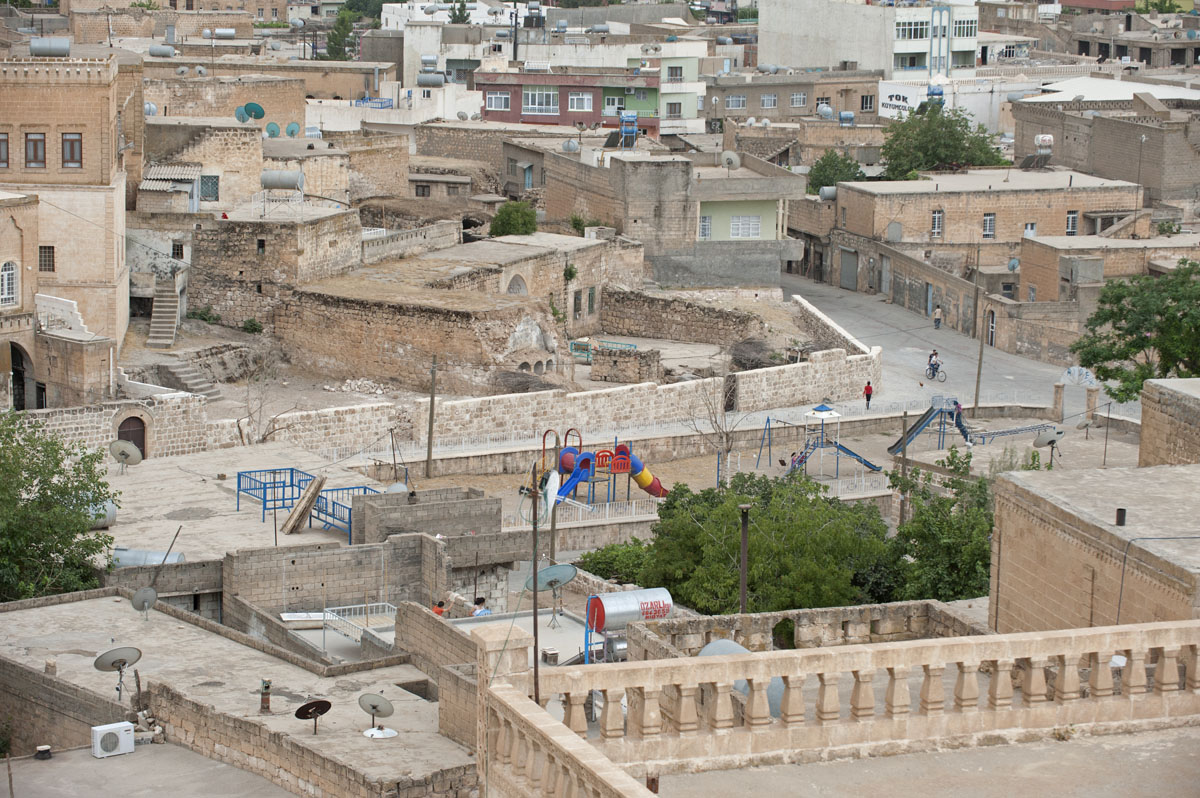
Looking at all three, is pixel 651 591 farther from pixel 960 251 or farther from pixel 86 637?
pixel 960 251

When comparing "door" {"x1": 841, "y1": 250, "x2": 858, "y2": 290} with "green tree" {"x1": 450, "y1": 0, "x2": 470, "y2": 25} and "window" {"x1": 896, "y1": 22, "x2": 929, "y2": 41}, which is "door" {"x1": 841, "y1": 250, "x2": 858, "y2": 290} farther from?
"green tree" {"x1": 450, "y1": 0, "x2": 470, "y2": 25}

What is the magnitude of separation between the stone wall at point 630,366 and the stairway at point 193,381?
8.71m

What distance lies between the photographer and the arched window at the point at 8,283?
41875 mm

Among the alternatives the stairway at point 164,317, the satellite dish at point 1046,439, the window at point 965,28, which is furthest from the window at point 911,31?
the stairway at point 164,317

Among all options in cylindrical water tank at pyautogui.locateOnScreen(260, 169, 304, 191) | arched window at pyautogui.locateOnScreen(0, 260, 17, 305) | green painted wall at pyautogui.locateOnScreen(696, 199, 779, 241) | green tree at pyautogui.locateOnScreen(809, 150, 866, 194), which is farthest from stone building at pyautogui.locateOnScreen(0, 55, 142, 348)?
green tree at pyautogui.locateOnScreen(809, 150, 866, 194)

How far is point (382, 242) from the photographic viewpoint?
52312 millimetres

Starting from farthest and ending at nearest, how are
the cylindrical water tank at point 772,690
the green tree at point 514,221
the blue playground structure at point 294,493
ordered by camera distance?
1. the green tree at point 514,221
2. the blue playground structure at point 294,493
3. the cylindrical water tank at point 772,690

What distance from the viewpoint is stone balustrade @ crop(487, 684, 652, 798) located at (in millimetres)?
11693

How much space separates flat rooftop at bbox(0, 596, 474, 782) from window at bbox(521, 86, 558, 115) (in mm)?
47712

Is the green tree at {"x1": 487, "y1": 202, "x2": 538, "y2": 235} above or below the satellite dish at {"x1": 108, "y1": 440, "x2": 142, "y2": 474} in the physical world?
above

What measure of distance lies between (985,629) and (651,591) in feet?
21.6

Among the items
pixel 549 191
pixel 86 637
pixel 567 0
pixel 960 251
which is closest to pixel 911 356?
pixel 960 251

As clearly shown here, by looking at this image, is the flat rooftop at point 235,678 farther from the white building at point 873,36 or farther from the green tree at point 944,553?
the white building at point 873,36

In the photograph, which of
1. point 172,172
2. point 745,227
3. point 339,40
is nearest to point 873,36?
point 339,40
